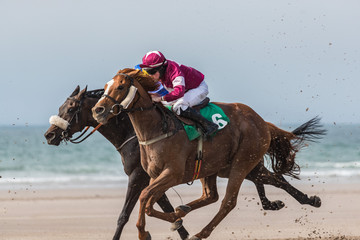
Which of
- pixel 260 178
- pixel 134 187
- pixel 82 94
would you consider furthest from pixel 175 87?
pixel 260 178

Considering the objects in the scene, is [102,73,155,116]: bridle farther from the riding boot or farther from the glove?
the riding boot

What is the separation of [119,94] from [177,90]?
2.33ft

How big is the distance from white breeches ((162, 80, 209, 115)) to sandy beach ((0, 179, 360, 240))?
2.39 meters

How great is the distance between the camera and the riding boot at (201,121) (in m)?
7.70

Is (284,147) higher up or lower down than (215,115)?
lower down

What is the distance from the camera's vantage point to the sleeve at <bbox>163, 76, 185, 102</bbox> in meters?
7.57

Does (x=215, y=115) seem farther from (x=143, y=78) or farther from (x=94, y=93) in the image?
(x=94, y=93)

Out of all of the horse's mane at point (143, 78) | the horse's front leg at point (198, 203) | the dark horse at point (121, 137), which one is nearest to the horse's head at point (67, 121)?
the dark horse at point (121, 137)

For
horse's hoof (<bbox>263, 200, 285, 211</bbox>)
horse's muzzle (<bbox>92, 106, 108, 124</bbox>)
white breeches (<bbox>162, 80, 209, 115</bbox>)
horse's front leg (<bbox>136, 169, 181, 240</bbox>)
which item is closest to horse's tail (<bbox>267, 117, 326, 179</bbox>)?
horse's hoof (<bbox>263, 200, 285, 211</bbox>)

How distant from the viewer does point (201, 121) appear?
7.72 meters

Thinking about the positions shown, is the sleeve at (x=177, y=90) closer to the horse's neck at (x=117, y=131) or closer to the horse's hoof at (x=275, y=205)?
the horse's neck at (x=117, y=131)

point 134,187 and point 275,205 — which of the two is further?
point 275,205

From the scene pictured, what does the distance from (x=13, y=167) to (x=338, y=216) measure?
52.5ft

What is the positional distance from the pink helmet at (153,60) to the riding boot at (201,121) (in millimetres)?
531
